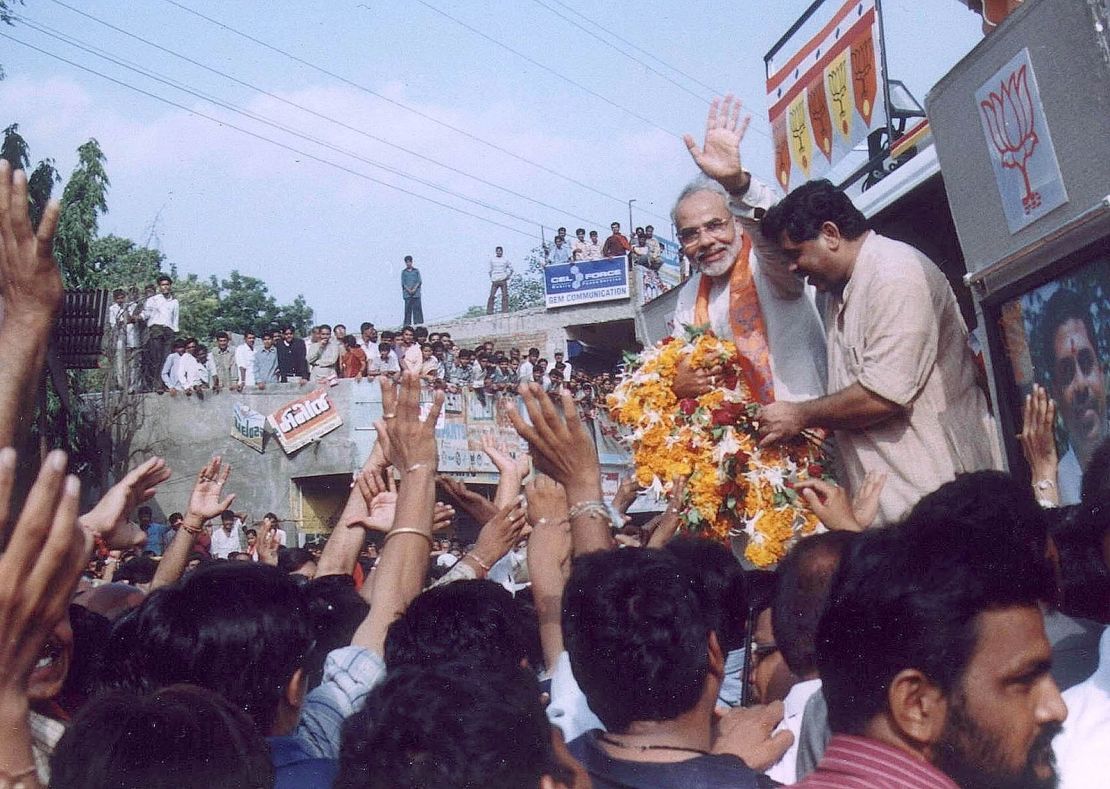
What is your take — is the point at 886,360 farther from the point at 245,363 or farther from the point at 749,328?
the point at 245,363

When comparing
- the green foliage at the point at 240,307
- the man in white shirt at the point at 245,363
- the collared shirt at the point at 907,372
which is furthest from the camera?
the green foliage at the point at 240,307

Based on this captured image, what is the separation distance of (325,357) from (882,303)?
19.7 meters

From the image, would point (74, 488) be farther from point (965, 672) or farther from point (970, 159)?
point (970, 159)

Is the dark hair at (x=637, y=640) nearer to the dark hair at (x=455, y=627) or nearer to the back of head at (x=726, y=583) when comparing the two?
the dark hair at (x=455, y=627)

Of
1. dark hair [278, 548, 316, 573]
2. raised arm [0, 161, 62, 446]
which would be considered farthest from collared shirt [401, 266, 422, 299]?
raised arm [0, 161, 62, 446]

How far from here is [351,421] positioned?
73.5 feet

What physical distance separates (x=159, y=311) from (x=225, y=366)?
76.6 inches

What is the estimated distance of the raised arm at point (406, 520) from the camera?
344 centimetres

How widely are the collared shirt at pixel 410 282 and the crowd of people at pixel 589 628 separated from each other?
2432 cm

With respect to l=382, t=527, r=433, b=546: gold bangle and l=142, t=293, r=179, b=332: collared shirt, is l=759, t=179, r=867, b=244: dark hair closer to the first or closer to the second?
l=382, t=527, r=433, b=546: gold bangle

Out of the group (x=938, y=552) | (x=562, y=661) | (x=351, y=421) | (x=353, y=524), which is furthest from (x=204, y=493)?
(x=351, y=421)

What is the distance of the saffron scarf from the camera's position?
516 centimetres

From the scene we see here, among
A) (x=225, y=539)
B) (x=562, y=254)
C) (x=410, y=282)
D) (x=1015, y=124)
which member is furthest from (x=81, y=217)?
(x=1015, y=124)

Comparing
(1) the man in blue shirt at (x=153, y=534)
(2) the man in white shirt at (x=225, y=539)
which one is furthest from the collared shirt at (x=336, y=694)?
(2) the man in white shirt at (x=225, y=539)
